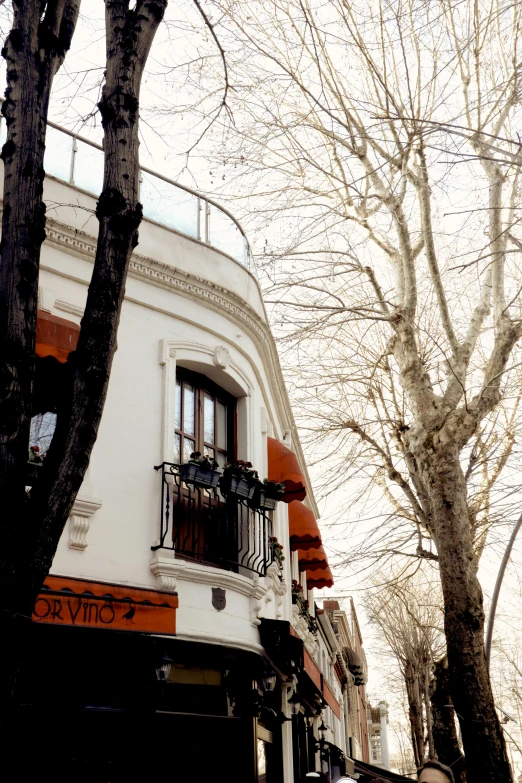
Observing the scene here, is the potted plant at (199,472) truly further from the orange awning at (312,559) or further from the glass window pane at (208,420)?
the orange awning at (312,559)

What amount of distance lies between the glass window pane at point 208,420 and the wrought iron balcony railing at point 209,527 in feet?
2.54

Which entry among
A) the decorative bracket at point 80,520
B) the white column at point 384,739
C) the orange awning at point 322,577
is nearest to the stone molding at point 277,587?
the decorative bracket at point 80,520

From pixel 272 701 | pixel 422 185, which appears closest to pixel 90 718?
pixel 272 701

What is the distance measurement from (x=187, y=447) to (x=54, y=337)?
2.57m

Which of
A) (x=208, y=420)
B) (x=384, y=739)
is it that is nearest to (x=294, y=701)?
(x=208, y=420)

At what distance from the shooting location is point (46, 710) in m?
7.68

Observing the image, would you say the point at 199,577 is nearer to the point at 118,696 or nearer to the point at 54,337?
the point at 118,696

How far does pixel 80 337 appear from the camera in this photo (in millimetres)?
4938

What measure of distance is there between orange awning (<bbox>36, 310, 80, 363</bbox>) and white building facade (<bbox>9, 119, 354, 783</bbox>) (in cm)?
2

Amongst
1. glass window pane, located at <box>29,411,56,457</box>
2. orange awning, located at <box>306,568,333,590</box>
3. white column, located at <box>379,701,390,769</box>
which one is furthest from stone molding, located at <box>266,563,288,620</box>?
white column, located at <box>379,701,390,769</box>

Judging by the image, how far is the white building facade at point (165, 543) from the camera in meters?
8.00

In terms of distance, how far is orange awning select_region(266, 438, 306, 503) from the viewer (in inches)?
456

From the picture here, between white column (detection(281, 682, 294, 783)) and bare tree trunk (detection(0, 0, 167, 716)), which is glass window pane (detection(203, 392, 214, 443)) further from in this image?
bare tree trunk (detection(0, 0, 167, 716))

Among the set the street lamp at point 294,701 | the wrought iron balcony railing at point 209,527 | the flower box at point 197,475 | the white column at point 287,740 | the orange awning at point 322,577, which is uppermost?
the orange awning at point 322,577
